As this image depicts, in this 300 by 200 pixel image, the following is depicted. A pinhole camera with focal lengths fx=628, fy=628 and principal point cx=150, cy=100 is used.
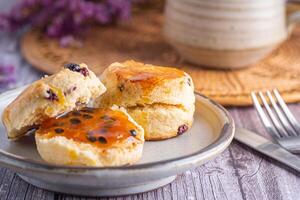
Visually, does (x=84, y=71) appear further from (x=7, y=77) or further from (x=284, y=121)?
(x=7, y=77)

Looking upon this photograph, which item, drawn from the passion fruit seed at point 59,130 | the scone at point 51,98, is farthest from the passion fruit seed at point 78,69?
the passion fruit seed at point 59,130

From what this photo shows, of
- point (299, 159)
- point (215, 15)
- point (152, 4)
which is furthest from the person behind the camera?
point (152, 4)

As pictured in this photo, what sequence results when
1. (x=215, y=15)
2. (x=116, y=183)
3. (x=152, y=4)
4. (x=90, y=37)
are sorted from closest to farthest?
(x=116, y=183) → (x=215, y=15) → (x=90, y=37) → (x=152, y=4)

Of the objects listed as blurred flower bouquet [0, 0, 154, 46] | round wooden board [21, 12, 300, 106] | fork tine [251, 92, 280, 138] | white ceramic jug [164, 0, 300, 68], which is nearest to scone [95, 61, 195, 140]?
fork tine [251, 92, 280, 138]

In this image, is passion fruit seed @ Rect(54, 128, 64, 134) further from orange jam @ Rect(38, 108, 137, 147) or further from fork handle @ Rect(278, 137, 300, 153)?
fork handle @ Rect(278, 137, 300, 153)

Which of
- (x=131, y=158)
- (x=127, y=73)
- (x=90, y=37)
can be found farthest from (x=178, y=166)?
(x=90, y=37)

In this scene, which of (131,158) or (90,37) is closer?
(131,158)

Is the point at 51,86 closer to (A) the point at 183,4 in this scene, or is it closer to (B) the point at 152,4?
(A) the point at 183,4
